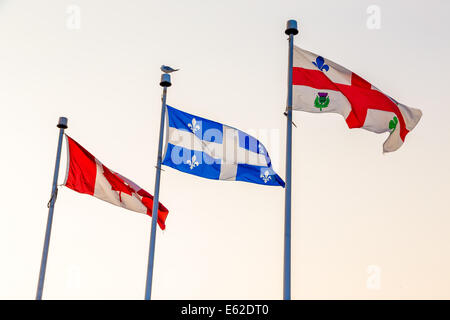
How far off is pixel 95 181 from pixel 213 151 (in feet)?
12.7

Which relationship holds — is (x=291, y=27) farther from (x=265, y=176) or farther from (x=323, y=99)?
(x=265, y=176)

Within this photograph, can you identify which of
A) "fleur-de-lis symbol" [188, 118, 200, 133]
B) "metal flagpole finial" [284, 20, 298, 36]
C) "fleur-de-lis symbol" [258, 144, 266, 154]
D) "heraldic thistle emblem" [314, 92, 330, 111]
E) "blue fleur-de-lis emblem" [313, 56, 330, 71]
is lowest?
"fleur-de-lis symbol" [258, 144, 266, 154]

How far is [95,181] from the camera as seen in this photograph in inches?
629

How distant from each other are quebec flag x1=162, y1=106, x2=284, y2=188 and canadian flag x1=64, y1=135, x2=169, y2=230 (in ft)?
7.17

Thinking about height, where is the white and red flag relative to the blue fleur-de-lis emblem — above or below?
Result: below

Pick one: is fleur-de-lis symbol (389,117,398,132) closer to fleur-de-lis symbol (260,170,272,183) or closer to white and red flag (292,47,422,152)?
white and red flag (292,47,422,152)

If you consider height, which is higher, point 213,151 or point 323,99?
point 323,99

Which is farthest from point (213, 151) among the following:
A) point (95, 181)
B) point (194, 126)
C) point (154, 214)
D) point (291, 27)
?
point (291, 27)

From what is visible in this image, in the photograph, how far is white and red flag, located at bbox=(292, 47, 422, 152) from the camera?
12742 mm

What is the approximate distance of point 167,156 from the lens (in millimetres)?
14898

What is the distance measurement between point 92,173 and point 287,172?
704cm

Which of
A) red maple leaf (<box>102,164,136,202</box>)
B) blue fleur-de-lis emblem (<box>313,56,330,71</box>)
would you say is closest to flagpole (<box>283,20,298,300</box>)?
blue fleur-de-lis emblem (<box>313,56,330,71</box>)
